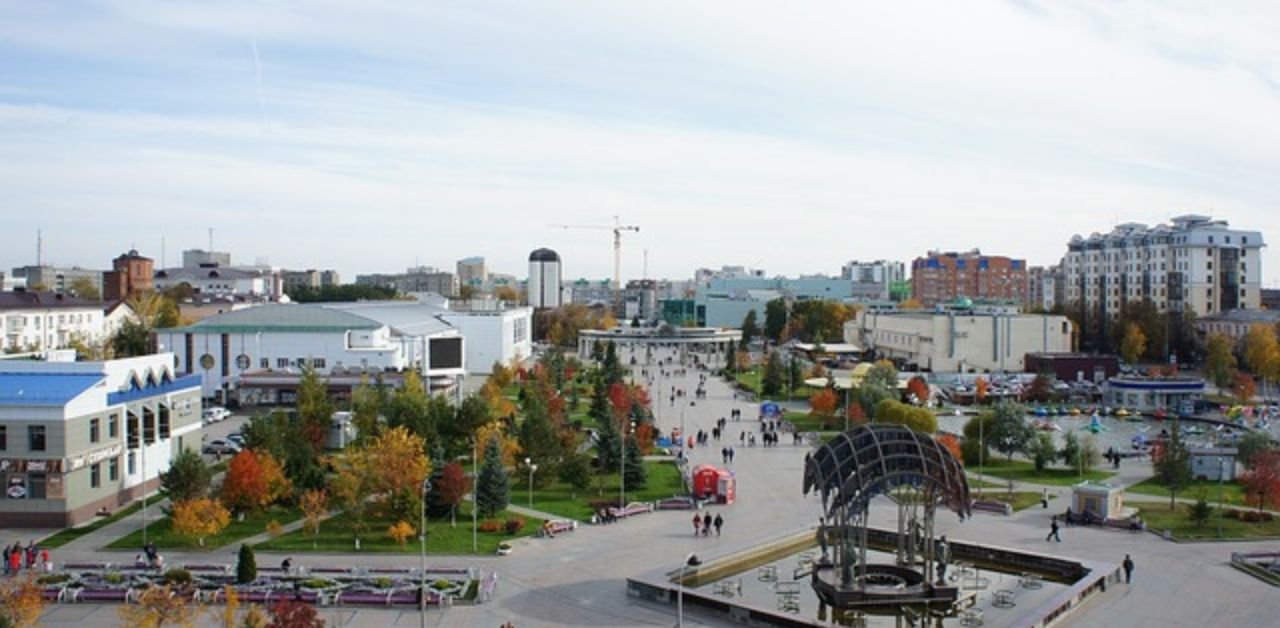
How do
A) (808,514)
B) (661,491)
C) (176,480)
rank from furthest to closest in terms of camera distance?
(661,491) < (808,514) < (176,480)

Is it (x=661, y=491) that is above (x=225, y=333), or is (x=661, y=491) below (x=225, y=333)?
below

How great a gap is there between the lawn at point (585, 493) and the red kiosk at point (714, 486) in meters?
1.67

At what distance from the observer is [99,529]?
109ft

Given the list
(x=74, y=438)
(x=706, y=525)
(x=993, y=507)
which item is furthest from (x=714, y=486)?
(x=74, y=438)

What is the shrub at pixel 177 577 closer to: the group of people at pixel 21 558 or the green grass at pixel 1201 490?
the group of people at pixel 21 558

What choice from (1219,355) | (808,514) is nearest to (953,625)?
(808,514)

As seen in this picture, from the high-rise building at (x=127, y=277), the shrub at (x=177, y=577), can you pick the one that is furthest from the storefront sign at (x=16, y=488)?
the high-rise building at (x=127, y=277)

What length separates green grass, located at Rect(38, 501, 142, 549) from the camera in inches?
1241

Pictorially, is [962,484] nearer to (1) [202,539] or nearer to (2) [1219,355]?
(1) [202,539]

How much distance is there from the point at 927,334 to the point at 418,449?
6527 centimetres

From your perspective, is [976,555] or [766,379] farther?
[766,379]

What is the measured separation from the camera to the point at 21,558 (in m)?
28.5

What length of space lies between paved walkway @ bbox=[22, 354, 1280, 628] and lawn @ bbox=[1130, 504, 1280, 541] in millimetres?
812

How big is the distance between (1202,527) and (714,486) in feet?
48.6
